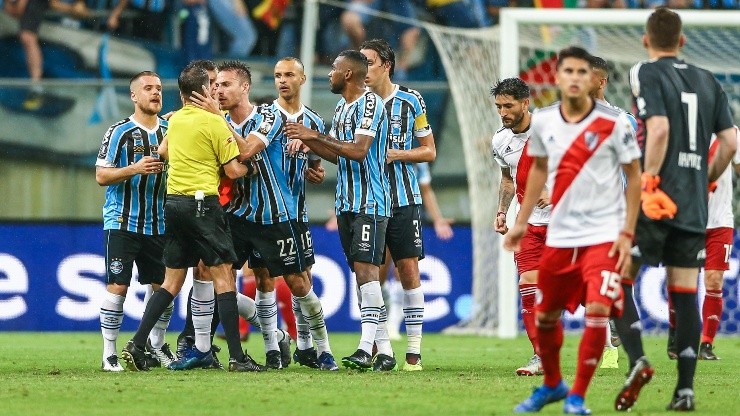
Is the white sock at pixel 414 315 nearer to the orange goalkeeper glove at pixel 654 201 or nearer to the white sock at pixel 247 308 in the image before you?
the white sock at pixel 247 308

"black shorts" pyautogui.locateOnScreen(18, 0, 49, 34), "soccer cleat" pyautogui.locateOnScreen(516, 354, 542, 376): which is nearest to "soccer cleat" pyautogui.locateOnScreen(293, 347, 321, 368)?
"soccer cleat" pyautogui.locateOnScreen(516, 354, 542, 376)

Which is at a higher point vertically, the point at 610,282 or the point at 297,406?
the point at 610,282

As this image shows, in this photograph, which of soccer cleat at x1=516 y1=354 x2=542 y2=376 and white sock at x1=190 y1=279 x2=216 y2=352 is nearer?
soccer cleat at x1=516 y1=354 x2=542 y2=376

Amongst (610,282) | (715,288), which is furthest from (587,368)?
(715,288)

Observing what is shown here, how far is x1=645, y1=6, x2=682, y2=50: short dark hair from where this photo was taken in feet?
22.5

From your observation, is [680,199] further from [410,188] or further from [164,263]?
[164,263]

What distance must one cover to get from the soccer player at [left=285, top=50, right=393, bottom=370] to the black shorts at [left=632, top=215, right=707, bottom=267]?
261 centimetres

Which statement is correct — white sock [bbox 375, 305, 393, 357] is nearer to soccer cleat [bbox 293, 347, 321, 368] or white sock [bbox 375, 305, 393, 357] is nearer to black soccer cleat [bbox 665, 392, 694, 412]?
soccer cleat [bbox 293, 347, 321, 368]

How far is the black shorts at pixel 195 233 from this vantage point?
8.90 m

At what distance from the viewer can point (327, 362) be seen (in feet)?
31.2

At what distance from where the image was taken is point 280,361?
9.63 m

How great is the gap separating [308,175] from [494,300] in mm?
6279

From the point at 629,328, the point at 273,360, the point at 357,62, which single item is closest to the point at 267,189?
the point at 357,62

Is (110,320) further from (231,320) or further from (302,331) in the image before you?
(302,331)
